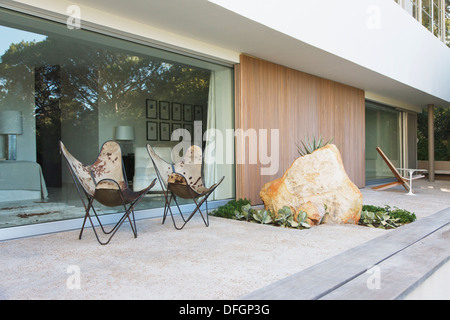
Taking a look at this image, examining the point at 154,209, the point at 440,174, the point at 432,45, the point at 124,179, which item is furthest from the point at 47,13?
the point at 440,174

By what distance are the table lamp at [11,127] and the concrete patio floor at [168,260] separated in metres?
0.95

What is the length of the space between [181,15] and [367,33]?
3849mm

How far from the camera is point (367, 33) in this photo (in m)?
6.35

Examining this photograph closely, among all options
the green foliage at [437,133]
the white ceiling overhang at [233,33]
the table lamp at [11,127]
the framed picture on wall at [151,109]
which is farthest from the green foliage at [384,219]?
the green foliage at [437,133]

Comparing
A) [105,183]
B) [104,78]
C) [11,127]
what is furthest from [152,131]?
[11,127]

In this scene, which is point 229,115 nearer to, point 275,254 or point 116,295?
point 275,254

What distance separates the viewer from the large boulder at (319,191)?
4.19 meters

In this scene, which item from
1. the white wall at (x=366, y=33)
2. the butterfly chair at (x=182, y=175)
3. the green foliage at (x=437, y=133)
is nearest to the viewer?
the butterfly chair at (x=182, y=175)

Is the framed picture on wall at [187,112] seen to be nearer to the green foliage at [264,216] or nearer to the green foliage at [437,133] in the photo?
the green foliage at [264,216]

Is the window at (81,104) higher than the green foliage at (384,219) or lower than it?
higher

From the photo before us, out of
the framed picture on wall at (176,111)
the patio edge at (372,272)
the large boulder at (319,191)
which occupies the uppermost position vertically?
the framed picture on wall at (176,111)

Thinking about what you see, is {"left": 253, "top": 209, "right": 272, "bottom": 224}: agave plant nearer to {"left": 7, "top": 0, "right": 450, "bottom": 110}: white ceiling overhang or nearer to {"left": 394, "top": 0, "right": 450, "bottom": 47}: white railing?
{"left": 7, "top": 0, "right": 450, "bottom": 110}: white ceiling overhang

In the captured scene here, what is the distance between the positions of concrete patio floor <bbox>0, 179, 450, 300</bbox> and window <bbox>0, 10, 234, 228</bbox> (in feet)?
1.80

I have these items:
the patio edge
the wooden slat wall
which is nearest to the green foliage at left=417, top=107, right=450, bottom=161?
the wooden slat wall
